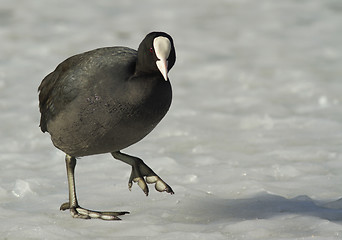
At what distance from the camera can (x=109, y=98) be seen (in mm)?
5488

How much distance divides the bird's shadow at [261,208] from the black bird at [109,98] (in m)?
0.78

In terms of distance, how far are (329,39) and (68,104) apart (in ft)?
27.8

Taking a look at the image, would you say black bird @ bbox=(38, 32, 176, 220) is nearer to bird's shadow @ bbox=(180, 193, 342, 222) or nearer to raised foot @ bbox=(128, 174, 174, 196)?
raised foot @ bbox=(128, 174, 174, 196)

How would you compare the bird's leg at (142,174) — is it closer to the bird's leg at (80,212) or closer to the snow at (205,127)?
the snow at (205,127)

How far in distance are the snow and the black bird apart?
2.14ft

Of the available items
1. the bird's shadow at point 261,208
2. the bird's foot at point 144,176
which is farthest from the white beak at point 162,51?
the bird's shadow at point 261,208

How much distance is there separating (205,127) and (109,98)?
161 inches

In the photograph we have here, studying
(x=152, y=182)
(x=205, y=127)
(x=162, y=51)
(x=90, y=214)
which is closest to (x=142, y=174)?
(x=152, y=182)

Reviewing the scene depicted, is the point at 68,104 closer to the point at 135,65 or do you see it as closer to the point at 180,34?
the point at 135,65

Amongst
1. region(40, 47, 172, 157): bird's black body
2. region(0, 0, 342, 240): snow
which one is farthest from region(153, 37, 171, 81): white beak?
region(0, 0, 342, 240): snow

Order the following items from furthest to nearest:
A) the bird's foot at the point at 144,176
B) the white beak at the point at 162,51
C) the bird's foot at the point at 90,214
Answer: the bird's foot at the point at 144,176, the bird's foot at the point at 90,214, the white beak at the point at 162,51

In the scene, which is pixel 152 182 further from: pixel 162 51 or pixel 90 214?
pixel 162 51

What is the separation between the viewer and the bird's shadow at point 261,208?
239 inches

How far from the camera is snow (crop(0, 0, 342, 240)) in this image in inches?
237
